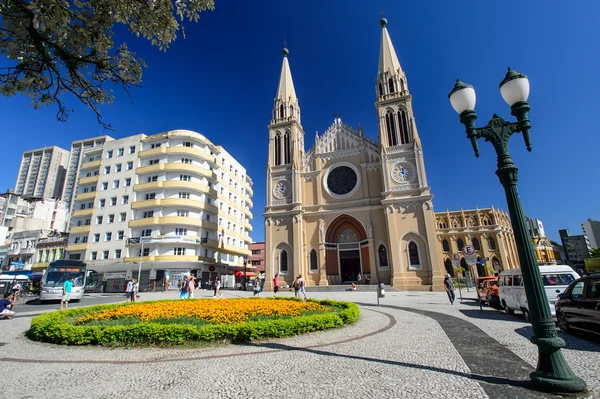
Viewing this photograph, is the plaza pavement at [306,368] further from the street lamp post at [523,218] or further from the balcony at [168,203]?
the balcony at [168,203]

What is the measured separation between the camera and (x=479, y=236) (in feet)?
169

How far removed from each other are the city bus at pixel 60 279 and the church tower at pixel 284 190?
56.9 feet

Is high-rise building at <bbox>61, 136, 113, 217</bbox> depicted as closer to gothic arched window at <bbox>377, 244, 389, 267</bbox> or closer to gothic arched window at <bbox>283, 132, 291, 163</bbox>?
gothic arched window at <bbox>283, 132, 291, 163</bbox>

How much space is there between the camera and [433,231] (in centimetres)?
2856

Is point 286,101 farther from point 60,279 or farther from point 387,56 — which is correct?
point 60,279

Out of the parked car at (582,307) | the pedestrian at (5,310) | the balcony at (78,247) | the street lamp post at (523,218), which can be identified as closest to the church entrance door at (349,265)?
the parked car at (582,307)

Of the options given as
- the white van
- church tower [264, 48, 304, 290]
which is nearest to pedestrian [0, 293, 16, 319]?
the white van

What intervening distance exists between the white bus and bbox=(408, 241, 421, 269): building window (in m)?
28.6

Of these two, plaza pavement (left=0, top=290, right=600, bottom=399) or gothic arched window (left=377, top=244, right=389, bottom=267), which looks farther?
gothic arched window (left=377, top=244, right=389, bottom=267)

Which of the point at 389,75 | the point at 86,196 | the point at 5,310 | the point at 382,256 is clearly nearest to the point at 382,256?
the point at 382,256

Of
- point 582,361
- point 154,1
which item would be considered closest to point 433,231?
point 582,361

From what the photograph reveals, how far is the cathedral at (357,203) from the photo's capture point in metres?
29.4

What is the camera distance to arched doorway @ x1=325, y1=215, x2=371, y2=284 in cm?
3266

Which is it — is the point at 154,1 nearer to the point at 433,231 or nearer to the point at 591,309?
the point at 591,309
